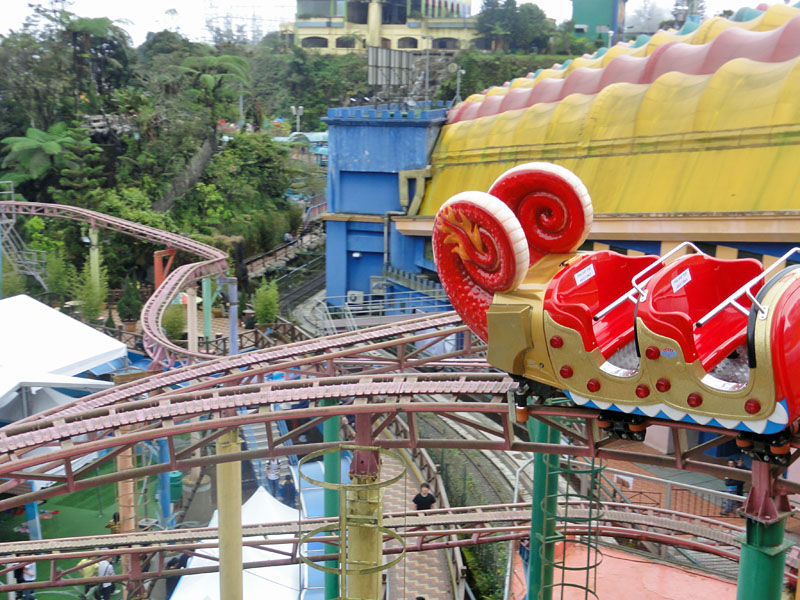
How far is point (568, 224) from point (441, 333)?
3.38 meters

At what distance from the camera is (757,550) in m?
6.27

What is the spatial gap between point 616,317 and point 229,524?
465cm

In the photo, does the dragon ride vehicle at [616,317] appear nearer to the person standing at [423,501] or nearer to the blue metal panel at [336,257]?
the person standing at [423,501]

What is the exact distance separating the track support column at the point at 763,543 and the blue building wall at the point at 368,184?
18619 mm

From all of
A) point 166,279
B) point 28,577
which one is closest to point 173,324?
point 166,279

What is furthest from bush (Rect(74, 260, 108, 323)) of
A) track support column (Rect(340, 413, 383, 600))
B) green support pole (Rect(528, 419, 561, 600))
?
track support column (Rect(340, 413, 383, 600))

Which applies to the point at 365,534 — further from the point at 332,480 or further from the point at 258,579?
the point at 258,579

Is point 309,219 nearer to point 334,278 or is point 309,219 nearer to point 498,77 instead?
point 334,278

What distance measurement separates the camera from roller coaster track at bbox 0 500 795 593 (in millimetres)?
10141

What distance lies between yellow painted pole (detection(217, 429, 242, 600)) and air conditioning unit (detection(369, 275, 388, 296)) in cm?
1682

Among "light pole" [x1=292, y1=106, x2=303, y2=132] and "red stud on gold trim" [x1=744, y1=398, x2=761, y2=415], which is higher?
"light pole" [x1=292, y1=106, x2=303, y2=132]

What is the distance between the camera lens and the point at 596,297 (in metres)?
8.06

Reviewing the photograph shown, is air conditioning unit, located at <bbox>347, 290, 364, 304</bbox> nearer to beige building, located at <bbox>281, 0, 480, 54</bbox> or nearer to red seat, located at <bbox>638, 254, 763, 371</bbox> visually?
red seat, located at <bbox>638, 254, 763, 371</bbox>

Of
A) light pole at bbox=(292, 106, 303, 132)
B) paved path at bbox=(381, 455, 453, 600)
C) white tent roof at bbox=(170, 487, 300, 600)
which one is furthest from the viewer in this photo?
light pole at bbox=(292, 106, 303, 132)
